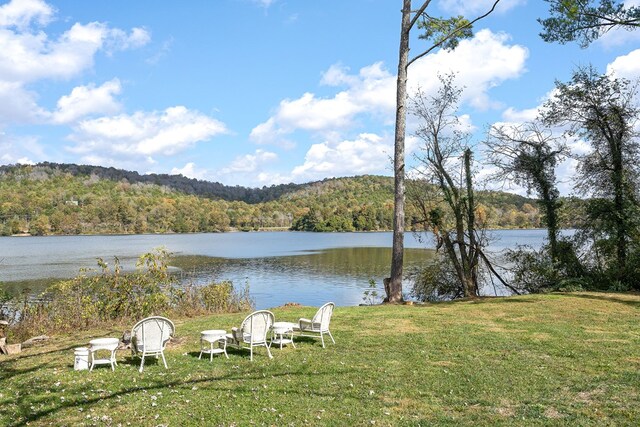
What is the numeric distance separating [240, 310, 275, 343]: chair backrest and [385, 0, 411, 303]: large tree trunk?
7.45m

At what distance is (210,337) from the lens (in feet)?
25.8

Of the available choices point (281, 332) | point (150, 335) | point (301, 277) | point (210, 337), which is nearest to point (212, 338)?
point (210, 337)

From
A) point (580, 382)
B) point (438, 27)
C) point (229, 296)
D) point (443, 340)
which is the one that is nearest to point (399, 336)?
point (443, 340)

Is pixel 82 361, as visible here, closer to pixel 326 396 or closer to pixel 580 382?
pixel 326 396

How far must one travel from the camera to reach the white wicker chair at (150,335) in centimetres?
726

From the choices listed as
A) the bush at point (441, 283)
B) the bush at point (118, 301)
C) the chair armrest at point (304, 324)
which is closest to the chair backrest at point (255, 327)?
the chair armrest at point (304, 324)

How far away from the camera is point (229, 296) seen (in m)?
15.7

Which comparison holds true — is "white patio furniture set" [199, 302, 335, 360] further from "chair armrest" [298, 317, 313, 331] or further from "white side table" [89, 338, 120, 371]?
"white side table" [89, 338, 120, 371]

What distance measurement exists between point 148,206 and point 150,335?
361ft

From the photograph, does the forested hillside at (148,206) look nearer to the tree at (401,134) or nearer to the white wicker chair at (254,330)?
the tree at (401,134)

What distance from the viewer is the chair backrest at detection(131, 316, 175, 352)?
23.9 ft

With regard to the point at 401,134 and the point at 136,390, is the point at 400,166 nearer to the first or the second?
the point at 401,134

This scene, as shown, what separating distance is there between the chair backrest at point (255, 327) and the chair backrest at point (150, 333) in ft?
4.03

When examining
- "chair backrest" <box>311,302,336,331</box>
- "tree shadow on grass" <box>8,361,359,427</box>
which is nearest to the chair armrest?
"chair backrest" <box>311,302,336,331</box>
